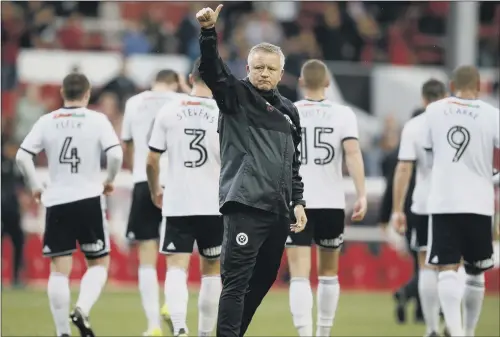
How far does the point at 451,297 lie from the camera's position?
11.0 m

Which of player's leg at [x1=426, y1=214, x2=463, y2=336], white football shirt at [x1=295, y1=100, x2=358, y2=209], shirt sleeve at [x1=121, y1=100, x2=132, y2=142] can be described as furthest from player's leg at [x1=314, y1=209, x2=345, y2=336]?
shirt sleeve at [x1=121, y1=100, x2=132, y2=142]

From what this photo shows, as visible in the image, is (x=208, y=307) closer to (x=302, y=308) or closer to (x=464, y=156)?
(x=302, y=308)

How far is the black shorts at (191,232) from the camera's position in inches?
429

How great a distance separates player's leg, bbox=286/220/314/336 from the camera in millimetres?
10992

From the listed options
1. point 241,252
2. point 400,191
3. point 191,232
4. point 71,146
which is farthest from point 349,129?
point 241,252

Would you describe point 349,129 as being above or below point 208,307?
above

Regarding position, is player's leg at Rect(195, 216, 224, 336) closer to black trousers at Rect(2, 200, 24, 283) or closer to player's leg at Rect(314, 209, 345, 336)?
player's leg at Rect(314, 209, 345, 336)

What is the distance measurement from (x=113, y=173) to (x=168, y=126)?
106 cm

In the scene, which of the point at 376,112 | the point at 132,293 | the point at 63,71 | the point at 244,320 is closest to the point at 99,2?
the point at 63,71

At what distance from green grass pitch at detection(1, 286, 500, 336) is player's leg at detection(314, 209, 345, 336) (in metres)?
1.94

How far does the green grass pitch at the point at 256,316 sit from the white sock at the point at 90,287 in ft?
4.75

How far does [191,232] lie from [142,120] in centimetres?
230

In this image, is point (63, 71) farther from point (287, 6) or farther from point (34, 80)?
point (287, 6)

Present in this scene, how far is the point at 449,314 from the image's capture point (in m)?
11.1
